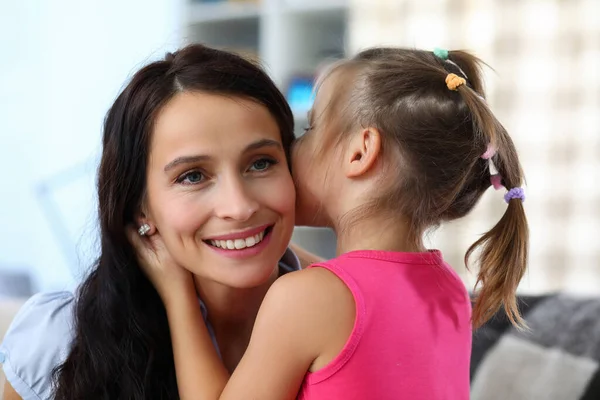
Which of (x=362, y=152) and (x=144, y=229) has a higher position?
(x=362, y=152)

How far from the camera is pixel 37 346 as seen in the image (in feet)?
4.49

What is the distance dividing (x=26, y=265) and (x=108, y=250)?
8.74 feet

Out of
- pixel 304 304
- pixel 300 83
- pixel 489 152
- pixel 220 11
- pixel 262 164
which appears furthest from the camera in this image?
pixel 220 11

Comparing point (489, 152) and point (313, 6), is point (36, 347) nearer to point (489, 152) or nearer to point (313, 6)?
point (489, 152)

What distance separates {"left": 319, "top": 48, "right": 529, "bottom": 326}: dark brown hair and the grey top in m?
0.47

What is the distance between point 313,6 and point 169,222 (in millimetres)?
2542

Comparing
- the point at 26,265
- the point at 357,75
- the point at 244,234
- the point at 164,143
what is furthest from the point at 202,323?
the point at 26,265

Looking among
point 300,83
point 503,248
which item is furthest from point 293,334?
point 300,83

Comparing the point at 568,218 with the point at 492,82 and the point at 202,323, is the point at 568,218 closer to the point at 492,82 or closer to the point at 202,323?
the point at 492,82

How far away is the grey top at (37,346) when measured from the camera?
4.45 feet

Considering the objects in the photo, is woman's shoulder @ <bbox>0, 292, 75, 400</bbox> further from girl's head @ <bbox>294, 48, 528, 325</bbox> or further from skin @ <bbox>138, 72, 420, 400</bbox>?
girl's head @ <bbox>294, 48, 528, 325</bbox>

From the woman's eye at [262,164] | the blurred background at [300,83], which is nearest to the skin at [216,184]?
the woman's eye at [262,164]

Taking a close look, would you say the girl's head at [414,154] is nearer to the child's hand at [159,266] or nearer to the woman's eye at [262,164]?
the woman's eye at [262,164]

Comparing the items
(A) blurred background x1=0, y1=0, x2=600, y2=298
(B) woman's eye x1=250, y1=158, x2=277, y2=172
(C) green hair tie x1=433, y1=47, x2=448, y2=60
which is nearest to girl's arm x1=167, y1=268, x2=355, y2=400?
(B) woman's eye x1=250, y1=158, x2=277, y2=172
